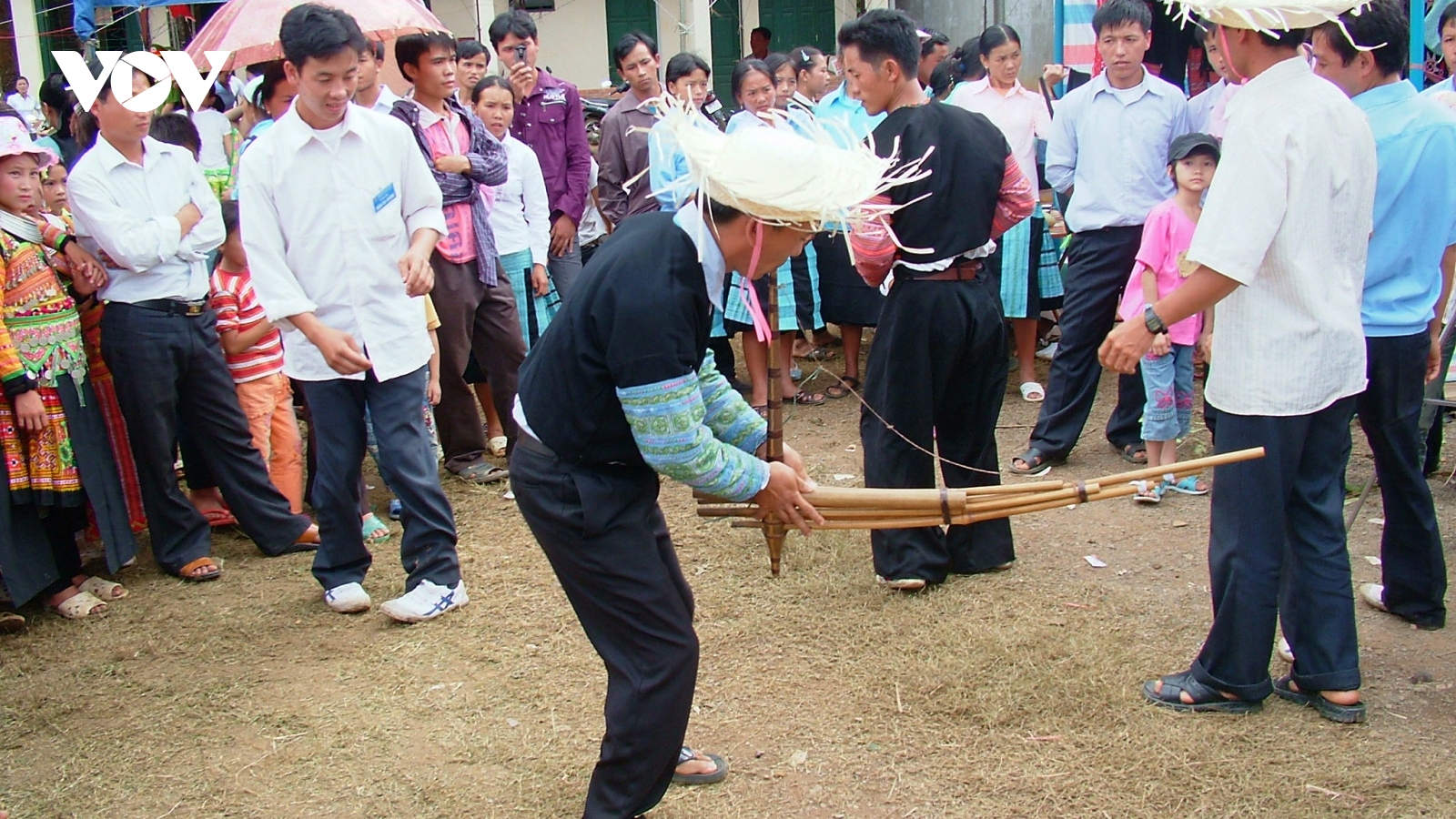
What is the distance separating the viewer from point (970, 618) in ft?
14.8

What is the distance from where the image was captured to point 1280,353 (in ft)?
11.3

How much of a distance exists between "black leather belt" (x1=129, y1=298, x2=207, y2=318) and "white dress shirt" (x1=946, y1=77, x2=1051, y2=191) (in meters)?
4.56

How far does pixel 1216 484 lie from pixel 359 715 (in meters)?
2.79

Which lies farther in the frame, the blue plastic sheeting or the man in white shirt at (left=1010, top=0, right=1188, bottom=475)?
the blue plastic sheeting

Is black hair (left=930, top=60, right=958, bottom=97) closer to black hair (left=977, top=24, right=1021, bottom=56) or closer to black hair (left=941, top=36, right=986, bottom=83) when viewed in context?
black hair (left=941, top=36, right=986, bottom=83)

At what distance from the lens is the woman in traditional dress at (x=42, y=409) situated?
4.67 meters

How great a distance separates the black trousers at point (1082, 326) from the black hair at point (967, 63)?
83.1 inches

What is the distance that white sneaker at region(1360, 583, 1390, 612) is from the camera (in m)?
4.41

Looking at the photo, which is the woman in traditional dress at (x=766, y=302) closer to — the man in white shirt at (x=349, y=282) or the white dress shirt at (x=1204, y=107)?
the white dress shirt at (x=1204, y=107)

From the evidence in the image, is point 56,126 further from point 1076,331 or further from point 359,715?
point 1076,331

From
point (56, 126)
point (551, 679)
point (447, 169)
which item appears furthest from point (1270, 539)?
point (56, 126)

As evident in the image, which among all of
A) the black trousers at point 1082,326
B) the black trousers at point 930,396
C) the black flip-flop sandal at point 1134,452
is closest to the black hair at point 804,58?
the black trousers at point 1082,326

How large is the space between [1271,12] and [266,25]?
5876 mm

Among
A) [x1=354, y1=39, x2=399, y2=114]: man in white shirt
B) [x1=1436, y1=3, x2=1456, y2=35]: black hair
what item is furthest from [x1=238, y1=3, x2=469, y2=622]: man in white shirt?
[x1=1436, y1=3, x2=1456, y2=35]: black hair
